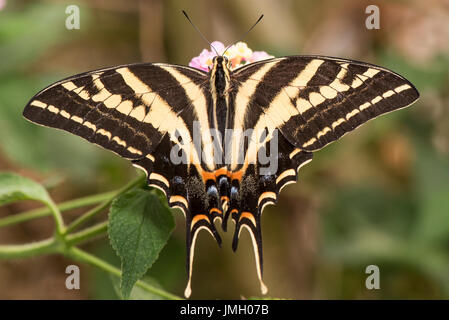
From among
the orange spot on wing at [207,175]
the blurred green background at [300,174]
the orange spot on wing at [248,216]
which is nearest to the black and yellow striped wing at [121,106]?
the orange spot on wing at [207,175]

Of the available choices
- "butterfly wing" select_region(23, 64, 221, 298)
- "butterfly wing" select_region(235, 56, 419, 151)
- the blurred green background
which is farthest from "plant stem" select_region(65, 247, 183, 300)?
the blurred green background

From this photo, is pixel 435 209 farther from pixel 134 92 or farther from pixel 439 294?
pixel 134 92

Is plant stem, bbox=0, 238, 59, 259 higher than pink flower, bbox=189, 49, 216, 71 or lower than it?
lower

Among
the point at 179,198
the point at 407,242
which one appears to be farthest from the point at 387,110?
the point at 407,242

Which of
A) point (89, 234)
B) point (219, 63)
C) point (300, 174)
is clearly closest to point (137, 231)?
point (89, 234)

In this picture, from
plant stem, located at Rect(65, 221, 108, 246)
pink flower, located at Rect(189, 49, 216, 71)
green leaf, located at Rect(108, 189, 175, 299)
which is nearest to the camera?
green leaf, located at Rect(108, 189, 175, 299)

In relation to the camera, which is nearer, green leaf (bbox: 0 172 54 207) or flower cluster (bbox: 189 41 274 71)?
green leaf (bbox: 0 172 54 207)

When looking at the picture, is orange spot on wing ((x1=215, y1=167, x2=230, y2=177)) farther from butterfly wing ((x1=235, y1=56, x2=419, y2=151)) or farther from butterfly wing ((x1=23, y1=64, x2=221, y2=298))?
butterfly wing ((x1=235, y1=56, x2=419, y2=151))
